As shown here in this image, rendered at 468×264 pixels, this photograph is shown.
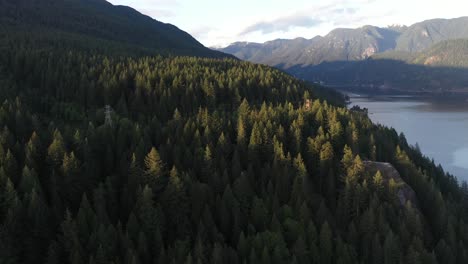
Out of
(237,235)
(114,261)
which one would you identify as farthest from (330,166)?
(114,261)

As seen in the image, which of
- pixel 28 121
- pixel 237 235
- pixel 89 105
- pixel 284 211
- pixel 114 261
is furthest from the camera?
pixel 89 105

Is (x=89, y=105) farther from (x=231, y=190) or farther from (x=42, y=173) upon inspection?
(x=231, y=190)

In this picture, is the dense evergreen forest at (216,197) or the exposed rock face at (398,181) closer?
Answer: the dense evergreen forest at (216,197)

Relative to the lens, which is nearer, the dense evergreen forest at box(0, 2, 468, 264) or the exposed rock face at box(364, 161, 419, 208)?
the dense evergreen forest at box(0, 2, 468, 264)
